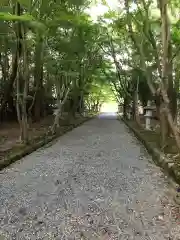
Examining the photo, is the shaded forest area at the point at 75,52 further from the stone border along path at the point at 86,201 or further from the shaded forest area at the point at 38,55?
the stone border along path at the point at 86,201

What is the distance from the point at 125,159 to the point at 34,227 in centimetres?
519

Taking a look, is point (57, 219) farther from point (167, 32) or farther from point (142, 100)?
point (142, 100)

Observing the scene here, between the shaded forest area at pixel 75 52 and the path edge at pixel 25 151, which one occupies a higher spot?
the shaded forest area at pixel 75 52

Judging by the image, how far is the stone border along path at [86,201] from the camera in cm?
393

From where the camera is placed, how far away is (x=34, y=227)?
4.01 m

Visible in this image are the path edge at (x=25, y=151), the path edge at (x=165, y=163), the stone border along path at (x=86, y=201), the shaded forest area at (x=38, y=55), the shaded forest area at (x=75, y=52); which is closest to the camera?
the stone border along path at (x=86, y=201)

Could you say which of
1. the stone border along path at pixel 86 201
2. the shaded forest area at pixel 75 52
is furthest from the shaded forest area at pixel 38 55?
the stone border along path at pixel 86 201

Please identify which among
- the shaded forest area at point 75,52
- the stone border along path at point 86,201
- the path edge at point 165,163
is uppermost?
the shaded forest area at point 75,52

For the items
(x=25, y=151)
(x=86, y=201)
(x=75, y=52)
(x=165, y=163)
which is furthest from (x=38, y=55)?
(x=86, y=201)

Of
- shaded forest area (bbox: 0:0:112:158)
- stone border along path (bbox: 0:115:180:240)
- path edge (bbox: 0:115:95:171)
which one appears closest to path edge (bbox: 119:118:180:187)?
stone border along path (bbox: 0:115:180:240)

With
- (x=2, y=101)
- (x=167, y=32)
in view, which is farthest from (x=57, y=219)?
(x=2, y=101)

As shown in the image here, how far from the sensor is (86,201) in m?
5.07

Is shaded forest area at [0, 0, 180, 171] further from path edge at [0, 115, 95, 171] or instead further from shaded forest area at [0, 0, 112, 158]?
path edge at [0, 115, 95, 171]

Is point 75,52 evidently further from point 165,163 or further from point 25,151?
point 165,163
